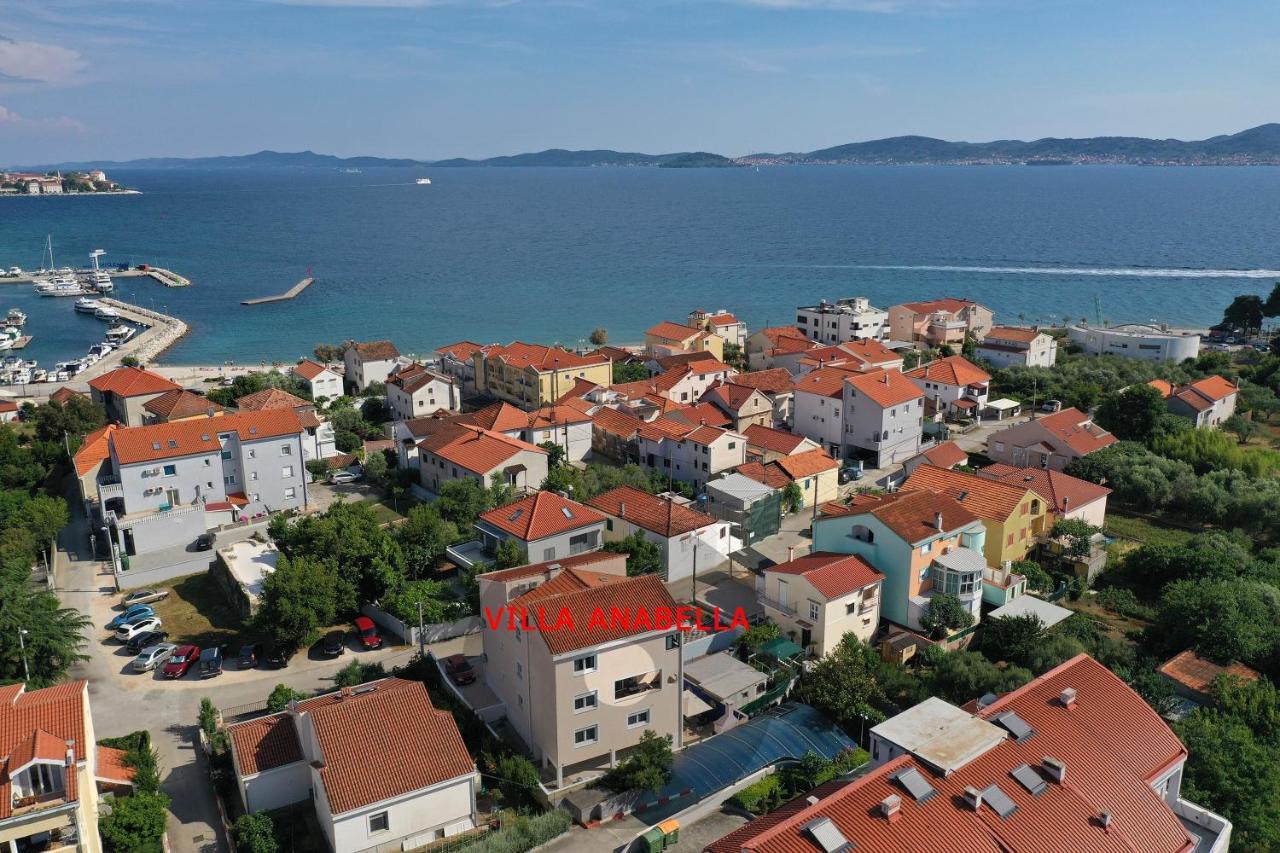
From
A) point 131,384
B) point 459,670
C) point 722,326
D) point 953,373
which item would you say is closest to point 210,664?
point 459,670

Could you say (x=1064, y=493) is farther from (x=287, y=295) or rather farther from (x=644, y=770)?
(x=287, y=295)

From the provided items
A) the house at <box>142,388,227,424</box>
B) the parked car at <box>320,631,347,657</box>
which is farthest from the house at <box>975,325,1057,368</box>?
the parked car at <box>320,631,347,657</box>

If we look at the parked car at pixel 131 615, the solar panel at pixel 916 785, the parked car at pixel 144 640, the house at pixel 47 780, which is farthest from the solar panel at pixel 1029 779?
the parked car at pixel 131 615

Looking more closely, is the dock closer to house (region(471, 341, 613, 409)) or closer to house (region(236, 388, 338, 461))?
house (region(471, 341, 613, 409))

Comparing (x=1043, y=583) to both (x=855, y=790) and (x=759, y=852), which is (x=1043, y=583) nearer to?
(x=855, y=790)

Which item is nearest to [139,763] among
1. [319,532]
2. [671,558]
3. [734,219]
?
[319,532]
